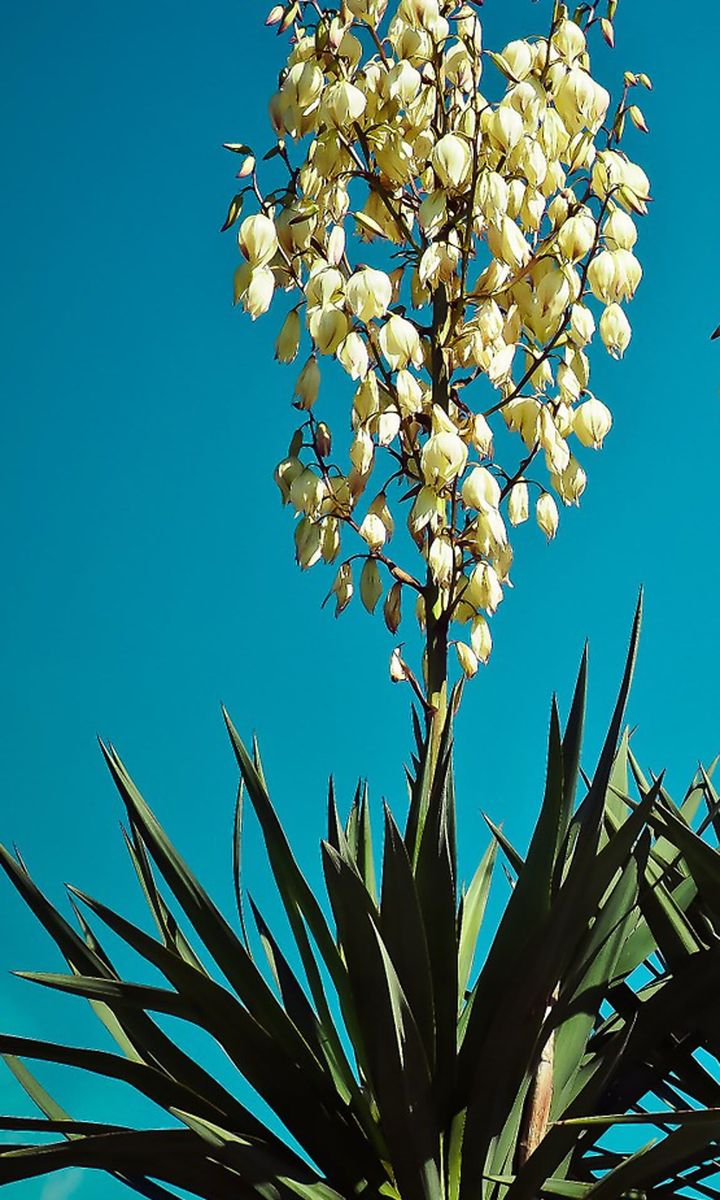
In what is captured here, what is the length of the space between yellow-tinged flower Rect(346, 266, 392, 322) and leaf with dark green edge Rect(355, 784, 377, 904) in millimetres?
670

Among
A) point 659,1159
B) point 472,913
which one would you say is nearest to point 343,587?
point 472,913

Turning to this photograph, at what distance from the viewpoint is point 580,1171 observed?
161cm

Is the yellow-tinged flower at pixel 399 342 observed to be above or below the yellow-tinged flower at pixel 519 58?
below

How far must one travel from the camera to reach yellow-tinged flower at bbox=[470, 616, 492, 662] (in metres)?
2.05

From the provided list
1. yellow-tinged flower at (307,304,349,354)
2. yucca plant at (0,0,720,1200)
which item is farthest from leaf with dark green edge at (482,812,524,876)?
yellow-tinged flower at (307,304,349,354)

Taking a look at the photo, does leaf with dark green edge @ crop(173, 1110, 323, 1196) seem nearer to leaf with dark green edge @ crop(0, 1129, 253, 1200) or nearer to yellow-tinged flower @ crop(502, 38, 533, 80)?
leaf with dark green edge @ crop(0, 1129, 253, 1200)

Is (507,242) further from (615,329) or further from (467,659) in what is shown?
(467,659)

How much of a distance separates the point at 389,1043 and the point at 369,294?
107cm

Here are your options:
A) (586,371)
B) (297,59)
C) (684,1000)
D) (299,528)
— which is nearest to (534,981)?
(684,1000)

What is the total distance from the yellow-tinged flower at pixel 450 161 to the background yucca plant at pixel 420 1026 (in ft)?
2.82

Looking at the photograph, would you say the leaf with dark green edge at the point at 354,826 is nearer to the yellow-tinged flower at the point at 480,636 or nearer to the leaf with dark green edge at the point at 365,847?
the leaf with dark green edge at the point at 365,847

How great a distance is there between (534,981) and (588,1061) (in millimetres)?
267

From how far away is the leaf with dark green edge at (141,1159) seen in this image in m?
1.31

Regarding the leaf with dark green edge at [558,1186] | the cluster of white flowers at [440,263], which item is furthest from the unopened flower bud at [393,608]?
the leaf with dark green edge at [558,1186]
